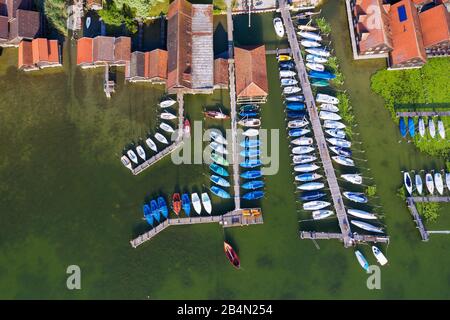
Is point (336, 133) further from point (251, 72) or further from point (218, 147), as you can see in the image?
point (218, 147)

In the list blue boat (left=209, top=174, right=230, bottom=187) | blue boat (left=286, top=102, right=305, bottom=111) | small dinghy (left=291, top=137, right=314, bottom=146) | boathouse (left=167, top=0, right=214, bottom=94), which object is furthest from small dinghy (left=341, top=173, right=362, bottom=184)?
boathouse (left=167, top=0, right=214, bottom=94)

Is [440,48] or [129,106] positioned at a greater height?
[440,48]

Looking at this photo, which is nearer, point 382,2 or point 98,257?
point 98,257

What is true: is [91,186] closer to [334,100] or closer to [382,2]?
[334,100]

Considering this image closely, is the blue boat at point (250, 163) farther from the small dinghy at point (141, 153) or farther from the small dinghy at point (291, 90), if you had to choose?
the small dinghy at point (141, 153)

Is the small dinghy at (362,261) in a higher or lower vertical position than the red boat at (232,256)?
lower

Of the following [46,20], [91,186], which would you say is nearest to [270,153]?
[91,186]

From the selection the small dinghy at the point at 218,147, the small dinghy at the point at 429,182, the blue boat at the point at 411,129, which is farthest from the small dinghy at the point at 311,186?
the blue boat at the point at 411,129
